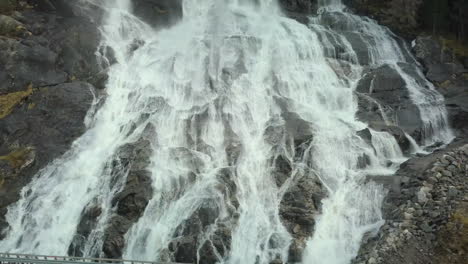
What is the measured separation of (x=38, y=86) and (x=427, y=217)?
90.8 feet

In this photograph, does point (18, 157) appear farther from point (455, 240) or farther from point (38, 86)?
point (455, 240)

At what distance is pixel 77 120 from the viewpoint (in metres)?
30.4

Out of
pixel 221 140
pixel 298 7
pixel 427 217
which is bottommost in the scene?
pixel 427 217

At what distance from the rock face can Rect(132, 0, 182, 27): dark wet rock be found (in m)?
6.28

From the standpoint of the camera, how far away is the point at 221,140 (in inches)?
1120

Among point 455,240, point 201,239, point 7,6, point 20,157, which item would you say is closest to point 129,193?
point 201,239

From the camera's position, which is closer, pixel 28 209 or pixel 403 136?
pixel 28 209

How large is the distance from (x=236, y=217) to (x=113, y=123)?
40.8 feet

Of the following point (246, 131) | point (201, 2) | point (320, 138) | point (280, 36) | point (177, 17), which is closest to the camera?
point (320, 138)

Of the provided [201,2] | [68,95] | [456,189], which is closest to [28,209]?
[68,95]

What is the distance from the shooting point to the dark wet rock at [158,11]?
42.9m

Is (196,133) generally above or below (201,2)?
below

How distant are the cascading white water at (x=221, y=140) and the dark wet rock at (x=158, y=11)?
122cm

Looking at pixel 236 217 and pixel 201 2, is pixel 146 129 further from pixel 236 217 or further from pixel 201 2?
pixel 201 2
